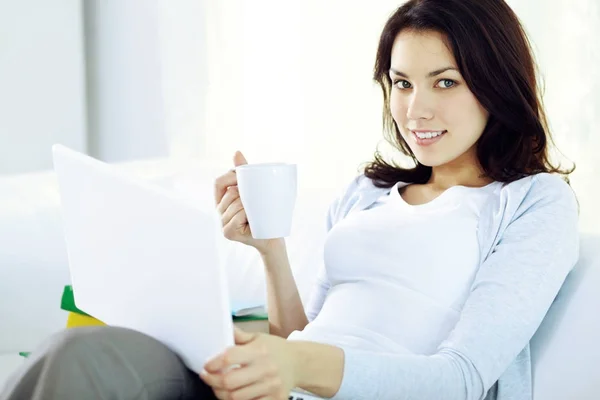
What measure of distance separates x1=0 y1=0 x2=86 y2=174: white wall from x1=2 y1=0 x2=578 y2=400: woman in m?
1.98

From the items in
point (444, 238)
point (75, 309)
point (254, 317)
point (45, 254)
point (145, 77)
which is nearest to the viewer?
point (444, 238)

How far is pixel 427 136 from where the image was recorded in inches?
59.5

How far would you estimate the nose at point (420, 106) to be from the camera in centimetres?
147

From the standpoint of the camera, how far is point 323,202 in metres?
2.05

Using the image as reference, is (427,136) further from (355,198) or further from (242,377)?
(242,377)

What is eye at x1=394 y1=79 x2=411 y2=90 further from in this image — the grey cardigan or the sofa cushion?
the sofa cushion

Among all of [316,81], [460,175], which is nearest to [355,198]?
[460,175]

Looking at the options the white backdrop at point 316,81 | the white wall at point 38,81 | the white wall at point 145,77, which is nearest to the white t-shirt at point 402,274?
the white backdrop at point 316,81

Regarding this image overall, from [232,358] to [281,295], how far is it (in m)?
0.65

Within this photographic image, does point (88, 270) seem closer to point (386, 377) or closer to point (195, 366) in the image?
point (195, 366)

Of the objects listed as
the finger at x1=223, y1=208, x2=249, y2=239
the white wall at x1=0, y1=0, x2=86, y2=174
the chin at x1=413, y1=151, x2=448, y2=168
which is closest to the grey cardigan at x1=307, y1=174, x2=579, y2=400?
the chin at x1=413, y1=151, x2=448, y2=168

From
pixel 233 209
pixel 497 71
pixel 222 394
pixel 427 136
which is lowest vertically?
pixel 222 394

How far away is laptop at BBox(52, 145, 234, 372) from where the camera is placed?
3.03ft

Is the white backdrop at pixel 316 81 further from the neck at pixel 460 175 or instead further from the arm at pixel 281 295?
the arm at pixel 281 295
